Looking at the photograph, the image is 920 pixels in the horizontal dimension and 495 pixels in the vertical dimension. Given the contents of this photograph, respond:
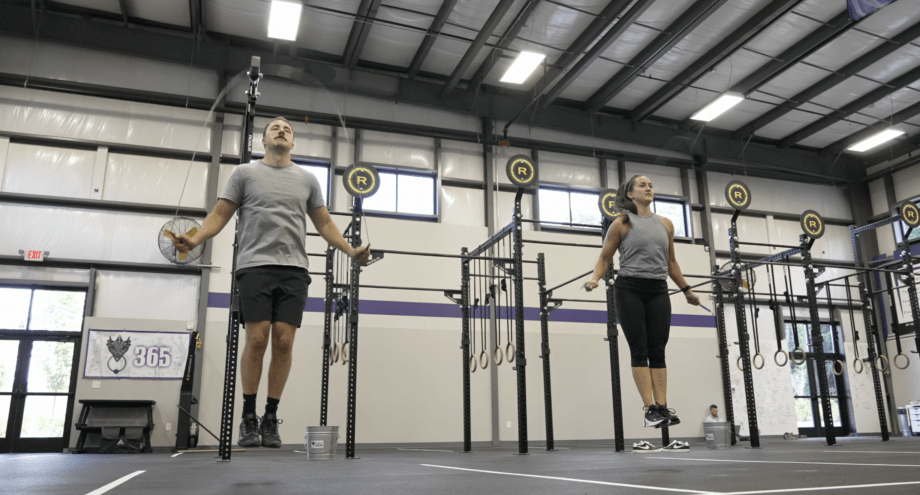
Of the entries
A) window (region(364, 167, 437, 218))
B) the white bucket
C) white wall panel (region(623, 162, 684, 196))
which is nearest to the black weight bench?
the white bucket

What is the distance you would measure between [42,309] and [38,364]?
2.23 ft

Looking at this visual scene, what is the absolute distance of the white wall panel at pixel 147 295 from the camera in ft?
27.2

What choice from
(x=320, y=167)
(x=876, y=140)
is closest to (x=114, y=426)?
(x=320, y=167)

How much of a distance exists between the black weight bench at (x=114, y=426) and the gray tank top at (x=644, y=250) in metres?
6.33

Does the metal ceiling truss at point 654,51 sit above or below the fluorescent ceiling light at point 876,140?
above

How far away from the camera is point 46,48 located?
8609 millimetres

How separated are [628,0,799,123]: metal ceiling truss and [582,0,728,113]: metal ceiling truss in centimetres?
64

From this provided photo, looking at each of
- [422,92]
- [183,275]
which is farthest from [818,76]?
[183,275]

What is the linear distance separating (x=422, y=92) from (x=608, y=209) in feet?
10.9

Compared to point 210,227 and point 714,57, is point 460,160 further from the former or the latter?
point 210,227

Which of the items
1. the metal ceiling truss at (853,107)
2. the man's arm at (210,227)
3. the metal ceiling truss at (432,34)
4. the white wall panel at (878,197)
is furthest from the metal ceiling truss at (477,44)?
the white wall panel at (878,197)

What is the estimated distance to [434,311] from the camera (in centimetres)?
923

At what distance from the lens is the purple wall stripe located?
870cm

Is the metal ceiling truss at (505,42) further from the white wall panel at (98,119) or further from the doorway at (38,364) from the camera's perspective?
the doorway at (38,364)
